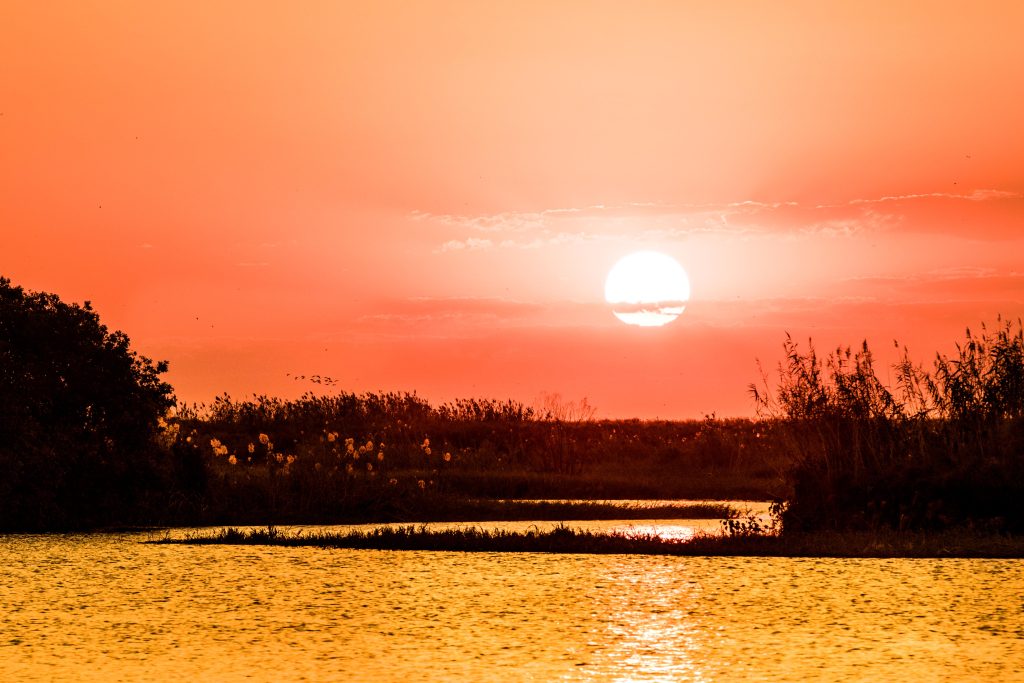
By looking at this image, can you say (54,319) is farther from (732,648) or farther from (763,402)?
(732,648)

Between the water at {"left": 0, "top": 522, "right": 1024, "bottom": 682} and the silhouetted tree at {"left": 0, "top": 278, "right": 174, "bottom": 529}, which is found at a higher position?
the silhouetted tree at {"left": 0, "top": 278, "right": 174, "bottom": 529}

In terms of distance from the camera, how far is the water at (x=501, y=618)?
5605mm

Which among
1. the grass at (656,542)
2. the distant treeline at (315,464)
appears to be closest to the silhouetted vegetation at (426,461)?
the distant treeline at (315,464)

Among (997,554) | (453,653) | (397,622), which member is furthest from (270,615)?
(997,554)

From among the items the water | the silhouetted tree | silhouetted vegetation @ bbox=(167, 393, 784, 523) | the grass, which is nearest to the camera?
the water

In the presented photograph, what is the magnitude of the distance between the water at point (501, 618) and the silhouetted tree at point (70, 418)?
7.40 feet

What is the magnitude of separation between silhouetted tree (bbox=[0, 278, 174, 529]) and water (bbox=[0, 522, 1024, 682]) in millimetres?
2257

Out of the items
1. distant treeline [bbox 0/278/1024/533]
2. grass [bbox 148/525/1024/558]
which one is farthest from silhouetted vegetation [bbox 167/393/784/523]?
grass [bbox 148/525/1024/558]

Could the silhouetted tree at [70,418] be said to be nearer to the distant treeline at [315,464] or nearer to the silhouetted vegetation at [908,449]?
the distant treeline at [315,464]

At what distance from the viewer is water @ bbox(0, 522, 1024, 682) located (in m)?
5.61

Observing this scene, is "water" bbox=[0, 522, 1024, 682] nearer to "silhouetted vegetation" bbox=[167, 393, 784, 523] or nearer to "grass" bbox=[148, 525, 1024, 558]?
"grass" bbox=[148, 525, 1024, 558]

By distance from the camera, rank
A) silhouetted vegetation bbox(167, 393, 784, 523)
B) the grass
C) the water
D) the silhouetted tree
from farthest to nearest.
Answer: silhouetted vegetation bbox(167, 393, 784, 523) < the silhouetted tree < the grass < the water

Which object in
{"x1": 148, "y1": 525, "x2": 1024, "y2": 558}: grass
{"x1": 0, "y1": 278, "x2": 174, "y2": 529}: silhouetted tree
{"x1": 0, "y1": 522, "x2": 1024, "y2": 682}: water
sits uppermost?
{"x1": 0, "y1": 278, "x2": 174, "y2": 529}: silhouetted tree

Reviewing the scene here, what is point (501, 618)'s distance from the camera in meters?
7.00
